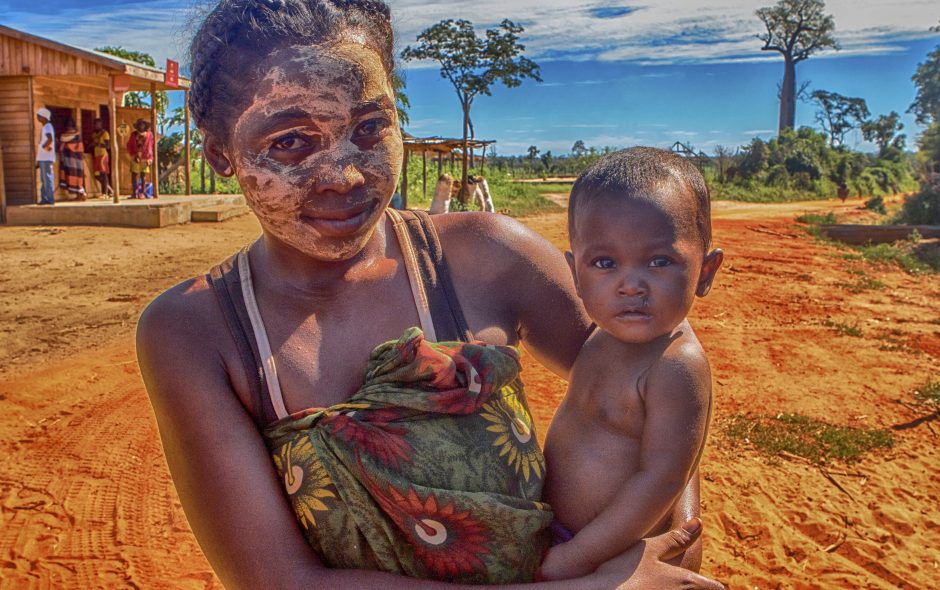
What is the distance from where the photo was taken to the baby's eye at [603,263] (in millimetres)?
1622

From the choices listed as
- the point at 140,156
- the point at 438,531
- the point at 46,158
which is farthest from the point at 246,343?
the point at 140,156

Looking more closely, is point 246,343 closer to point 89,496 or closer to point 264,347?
point 264,347

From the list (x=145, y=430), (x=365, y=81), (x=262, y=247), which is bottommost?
(x=145, y=430)

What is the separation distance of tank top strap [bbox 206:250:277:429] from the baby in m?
0.64

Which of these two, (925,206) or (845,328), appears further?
(925,206)

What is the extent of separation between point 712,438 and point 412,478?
13.2 feet

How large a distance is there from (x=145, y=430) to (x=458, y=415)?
144 inches

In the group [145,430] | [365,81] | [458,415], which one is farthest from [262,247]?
[145,430]

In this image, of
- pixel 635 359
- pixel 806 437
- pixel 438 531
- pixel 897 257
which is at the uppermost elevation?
pixel 635 359

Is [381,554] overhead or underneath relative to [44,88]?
underneath

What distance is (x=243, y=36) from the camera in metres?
1.50

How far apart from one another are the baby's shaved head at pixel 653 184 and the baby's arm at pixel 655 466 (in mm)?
285

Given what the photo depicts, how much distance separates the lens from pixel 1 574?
315 centimetres

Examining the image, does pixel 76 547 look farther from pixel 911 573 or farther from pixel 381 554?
pixel 911 573
